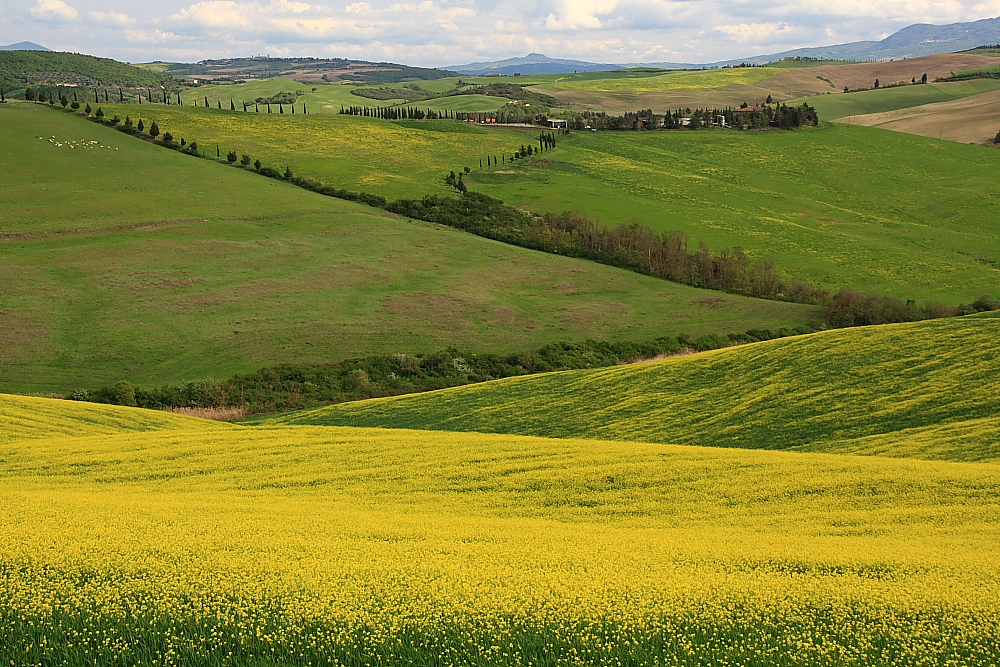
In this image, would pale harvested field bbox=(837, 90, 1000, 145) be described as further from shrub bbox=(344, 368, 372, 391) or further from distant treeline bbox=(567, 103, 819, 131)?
shrub bbox=(344, 368, 372, 391)

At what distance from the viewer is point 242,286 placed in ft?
224

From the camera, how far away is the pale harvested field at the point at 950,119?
510 ft

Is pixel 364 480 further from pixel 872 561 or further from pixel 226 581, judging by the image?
pixel 872 561

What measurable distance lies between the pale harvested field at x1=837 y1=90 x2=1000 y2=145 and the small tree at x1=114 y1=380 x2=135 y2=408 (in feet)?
520

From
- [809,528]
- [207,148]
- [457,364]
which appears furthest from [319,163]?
[809,528]

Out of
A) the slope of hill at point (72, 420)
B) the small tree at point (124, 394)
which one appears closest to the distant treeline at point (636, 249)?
the small tree at point (124, 394)

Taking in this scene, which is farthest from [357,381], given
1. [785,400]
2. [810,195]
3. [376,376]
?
[810,195]

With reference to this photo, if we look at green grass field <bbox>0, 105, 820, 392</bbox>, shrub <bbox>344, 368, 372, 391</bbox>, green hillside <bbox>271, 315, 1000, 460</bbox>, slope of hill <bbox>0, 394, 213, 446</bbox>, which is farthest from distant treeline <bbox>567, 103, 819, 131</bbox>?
slope of hill <bbox>0, 394, 213, 446</bbox>

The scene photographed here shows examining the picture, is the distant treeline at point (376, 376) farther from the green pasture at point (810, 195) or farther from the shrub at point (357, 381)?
the green pasture at point (810, 195)

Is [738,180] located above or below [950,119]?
below

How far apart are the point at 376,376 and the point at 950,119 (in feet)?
529

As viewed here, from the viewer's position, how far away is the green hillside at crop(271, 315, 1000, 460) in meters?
24.1

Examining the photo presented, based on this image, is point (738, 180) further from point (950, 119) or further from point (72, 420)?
point (72, 420)

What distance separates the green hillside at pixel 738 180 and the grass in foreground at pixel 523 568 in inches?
2821
